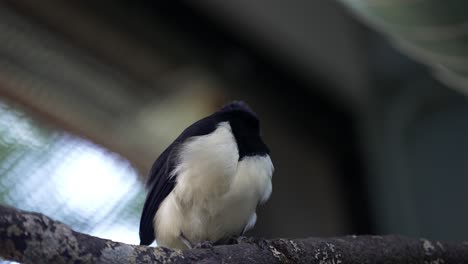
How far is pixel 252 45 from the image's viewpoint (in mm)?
3479

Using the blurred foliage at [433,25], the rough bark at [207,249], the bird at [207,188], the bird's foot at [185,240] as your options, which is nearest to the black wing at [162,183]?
the bird at [207,188]

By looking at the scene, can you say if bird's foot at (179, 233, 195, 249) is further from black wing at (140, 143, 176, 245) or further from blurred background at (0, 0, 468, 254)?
blurred background at (0, 0, 468, 254)

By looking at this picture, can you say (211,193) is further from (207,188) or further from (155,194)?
(155,194)

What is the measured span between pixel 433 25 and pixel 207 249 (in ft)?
4.13

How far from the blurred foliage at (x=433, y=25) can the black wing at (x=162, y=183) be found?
Result: 714 mm

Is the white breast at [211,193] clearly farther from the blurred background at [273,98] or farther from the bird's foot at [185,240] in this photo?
the blurred background at [273,98]

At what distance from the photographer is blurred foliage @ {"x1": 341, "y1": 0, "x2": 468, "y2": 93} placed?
2348 millimetres

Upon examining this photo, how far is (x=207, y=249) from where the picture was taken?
1.53m

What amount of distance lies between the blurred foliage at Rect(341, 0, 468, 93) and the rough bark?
69cm

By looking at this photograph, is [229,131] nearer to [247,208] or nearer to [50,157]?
[247,208]

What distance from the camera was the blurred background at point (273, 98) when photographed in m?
2.45

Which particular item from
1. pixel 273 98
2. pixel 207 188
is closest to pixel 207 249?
pixel 207 188

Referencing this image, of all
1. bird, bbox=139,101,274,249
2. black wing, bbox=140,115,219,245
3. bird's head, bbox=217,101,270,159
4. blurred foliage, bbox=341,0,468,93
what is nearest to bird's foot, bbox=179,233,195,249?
bird, bbox=139,101,274,249

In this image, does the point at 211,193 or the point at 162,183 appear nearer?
the point at 211,193
